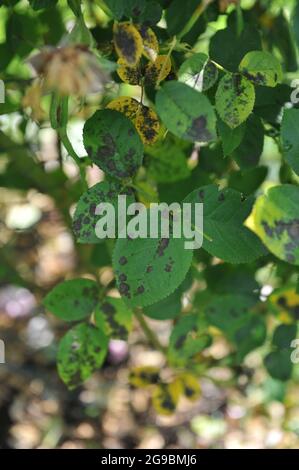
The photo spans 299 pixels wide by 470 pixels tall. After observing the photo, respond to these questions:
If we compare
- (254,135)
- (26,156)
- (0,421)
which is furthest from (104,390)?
(254,135)

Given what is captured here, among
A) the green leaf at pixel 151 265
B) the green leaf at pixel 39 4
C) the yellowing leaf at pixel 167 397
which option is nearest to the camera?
the green leaf at pixel 151 265

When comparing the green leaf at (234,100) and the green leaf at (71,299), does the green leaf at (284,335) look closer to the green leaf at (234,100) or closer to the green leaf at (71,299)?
the green leaf at (71,299)

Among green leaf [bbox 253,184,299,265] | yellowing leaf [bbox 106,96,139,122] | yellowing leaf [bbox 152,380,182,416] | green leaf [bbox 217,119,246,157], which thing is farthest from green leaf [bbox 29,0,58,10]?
yellowing leaf [bbox 152,380,182,416]

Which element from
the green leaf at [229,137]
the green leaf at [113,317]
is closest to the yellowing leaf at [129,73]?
the green leaf at [229,137]

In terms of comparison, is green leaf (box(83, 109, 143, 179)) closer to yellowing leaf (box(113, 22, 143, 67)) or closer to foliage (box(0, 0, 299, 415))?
foliage (box(0, 0, 299, 415))

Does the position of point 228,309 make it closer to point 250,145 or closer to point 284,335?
point 284,335

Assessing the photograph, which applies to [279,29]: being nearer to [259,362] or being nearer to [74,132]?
[74,132]
